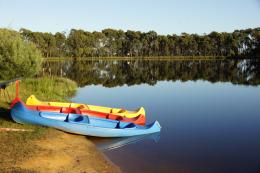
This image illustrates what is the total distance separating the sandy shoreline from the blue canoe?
0.42m

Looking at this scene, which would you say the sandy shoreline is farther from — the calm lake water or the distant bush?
the distant bush

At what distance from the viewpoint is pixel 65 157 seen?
35.6ft

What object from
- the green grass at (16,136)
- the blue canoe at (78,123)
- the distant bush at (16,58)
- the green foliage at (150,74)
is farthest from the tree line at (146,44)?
the blue canoe at (78,123)

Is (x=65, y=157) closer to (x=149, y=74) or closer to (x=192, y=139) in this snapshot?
(x=192, y=139)

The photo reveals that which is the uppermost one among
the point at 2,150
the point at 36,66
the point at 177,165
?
the point at 36,66

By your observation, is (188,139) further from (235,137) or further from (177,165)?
(177,165)

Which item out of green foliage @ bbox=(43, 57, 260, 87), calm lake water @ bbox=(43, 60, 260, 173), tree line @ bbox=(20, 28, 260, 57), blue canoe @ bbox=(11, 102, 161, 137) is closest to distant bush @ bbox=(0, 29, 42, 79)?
calm lake water @ bbox=(43, 60, 260, 173)

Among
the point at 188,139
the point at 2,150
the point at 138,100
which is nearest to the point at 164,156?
the point at 188,139

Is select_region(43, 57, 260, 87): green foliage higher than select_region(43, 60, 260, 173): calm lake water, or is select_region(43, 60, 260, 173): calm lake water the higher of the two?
select_region(43, 57, 260, 87): green foliage

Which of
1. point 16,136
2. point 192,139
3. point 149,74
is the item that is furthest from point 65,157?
point 149,74

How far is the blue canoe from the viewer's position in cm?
1359

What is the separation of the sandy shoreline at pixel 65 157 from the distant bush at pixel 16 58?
12369 mm

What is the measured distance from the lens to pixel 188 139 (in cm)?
1521

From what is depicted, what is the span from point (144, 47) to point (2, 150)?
341 ft
